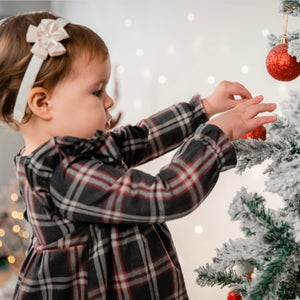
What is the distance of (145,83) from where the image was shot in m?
1.81

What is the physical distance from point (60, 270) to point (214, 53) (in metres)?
0.99

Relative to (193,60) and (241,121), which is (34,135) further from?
(193,60)

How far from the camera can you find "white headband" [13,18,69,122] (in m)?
0.71

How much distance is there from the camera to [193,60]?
1.54 m

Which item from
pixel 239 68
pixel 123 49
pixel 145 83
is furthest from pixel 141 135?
pixel 123 49

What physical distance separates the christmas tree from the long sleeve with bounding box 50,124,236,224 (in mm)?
50

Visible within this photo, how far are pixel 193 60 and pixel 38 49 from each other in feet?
3.02

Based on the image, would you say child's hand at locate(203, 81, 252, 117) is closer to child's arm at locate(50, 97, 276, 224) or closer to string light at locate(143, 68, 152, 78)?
child's arm at locate(50, 97, 276, 224)

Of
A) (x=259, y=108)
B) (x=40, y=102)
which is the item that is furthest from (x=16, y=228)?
(x=259, y=108)

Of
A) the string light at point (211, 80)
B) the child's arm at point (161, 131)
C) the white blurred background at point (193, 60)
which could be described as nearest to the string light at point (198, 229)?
the white blurred background at point (193, 60)

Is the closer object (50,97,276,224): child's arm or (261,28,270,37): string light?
(50,97,276,224): child's arm

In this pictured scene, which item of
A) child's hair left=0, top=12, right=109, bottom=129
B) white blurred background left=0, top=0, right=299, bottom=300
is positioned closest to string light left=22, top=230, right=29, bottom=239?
white blurred background left=0, top=0, right=299, bottom=300

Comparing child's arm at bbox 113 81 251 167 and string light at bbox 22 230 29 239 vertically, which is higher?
child's arm at bbox 113 81 251 167

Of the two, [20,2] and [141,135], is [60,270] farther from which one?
[20,2]
